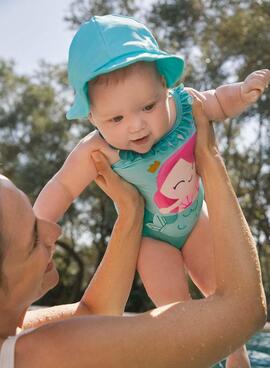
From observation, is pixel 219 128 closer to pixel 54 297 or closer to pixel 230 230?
pixel 54 297

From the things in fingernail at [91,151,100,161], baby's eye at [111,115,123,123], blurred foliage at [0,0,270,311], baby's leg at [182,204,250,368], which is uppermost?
baby's eye at [111,115,123,123]

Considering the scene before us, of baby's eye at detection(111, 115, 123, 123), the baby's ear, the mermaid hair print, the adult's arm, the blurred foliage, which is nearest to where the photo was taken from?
the adult's arm

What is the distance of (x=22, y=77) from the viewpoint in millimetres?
23750

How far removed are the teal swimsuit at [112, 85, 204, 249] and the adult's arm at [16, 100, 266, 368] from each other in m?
0.91

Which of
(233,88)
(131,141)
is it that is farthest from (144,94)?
(233,88)

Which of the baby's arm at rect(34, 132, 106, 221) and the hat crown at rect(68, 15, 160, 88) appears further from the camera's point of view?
the baby's arm at rect(34, 132, 106, 221)

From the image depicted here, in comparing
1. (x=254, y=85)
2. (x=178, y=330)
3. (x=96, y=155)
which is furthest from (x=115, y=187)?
(x=178, y=330)

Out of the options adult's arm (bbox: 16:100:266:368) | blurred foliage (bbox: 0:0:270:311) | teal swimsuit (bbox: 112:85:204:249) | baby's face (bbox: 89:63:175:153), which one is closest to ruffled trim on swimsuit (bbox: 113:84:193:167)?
teal swimsuit (bbox: 112:85:204:249)

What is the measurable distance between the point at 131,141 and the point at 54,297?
1957 cm

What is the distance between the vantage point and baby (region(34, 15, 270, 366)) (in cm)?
248

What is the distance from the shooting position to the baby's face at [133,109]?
2.47 meters

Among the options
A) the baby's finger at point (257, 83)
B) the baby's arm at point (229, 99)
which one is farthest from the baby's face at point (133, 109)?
the baby's finger at point (257, 83)

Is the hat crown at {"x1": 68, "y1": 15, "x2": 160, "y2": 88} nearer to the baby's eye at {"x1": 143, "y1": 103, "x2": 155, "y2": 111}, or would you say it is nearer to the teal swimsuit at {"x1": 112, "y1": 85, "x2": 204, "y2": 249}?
the baby's eye at {"x1": 143, "y1": 103, "x2": 155, "y2": 111}

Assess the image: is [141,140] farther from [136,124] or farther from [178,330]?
[178,330]
